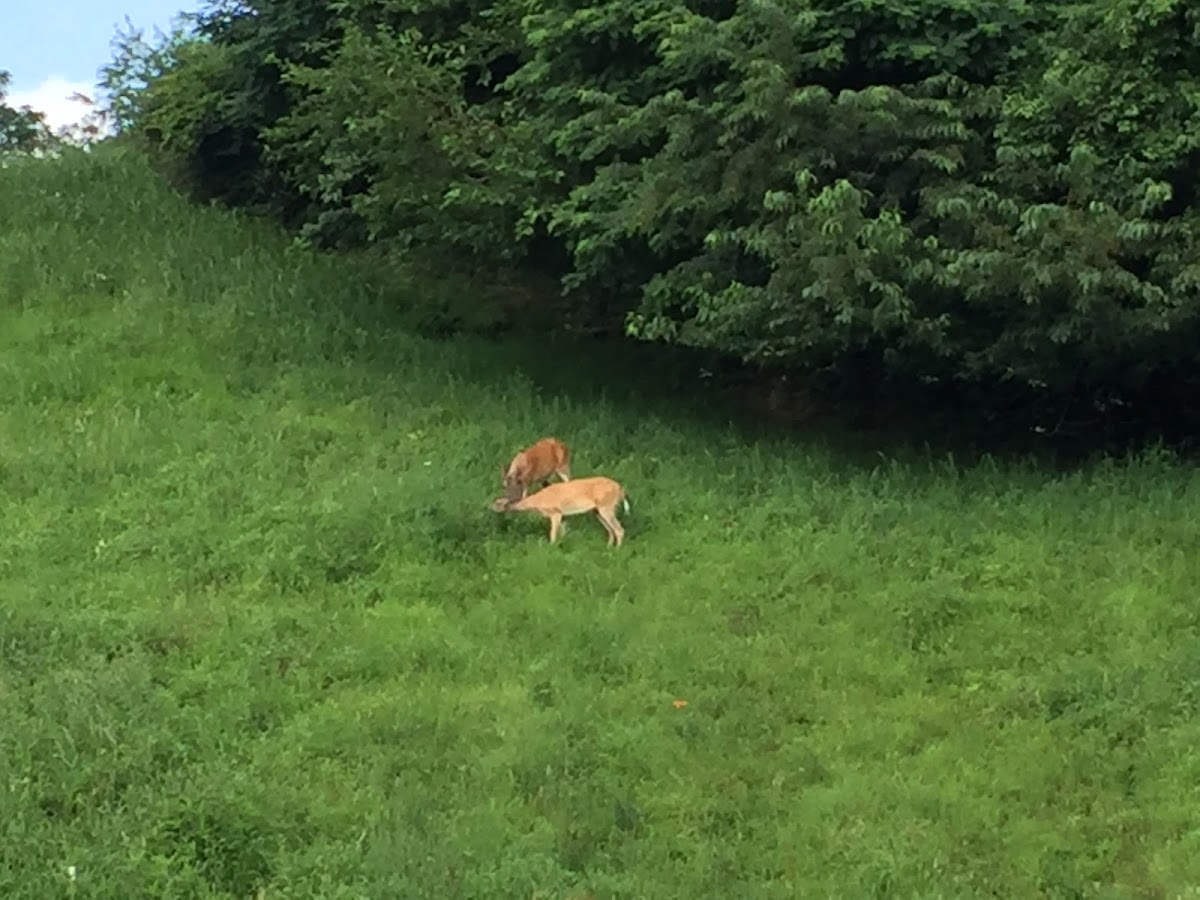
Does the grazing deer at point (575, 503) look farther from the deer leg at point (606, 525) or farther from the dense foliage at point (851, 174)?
the dense foliage at point (851, 174)

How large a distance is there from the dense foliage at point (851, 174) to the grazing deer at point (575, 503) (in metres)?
1.58

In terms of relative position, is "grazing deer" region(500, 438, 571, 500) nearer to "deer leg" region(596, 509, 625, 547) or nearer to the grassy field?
the grassy field

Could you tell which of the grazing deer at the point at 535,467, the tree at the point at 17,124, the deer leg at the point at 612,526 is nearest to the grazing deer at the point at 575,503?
the deer leg at the point at 612,526

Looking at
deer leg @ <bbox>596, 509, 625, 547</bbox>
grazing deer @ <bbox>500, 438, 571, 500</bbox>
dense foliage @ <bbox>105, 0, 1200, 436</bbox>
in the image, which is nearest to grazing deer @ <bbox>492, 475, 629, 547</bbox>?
deer leg @ <bbox>596, 509, 625, 547</bbox>

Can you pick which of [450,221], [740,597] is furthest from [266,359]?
[740,597]

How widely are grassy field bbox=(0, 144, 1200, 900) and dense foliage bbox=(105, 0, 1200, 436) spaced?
0.97m

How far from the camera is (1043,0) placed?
10812mm

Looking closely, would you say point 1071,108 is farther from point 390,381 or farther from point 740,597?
point 390,381

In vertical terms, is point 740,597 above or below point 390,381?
below

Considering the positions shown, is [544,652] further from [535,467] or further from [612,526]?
[535,467]

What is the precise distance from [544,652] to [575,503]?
1595 mm

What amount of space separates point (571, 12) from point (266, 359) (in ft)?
11.5

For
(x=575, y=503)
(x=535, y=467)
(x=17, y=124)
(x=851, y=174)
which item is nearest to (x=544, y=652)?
(x=575, y=503)

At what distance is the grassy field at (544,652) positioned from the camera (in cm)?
623
